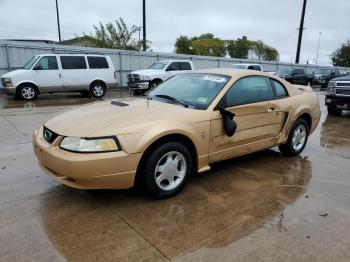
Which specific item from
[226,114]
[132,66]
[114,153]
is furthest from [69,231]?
[132,66]

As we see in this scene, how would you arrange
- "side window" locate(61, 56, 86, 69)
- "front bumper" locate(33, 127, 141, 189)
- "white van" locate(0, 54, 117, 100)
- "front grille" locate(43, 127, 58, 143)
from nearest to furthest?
"front bumper" locate(33, 127, 141, 189), "front grille" locate(43, 127, 58, 143), "white van" locate(0, 54, 117, 100), "side window" locate(61, 56, 86, 69)

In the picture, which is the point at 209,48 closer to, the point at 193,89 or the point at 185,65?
the point at 185,65

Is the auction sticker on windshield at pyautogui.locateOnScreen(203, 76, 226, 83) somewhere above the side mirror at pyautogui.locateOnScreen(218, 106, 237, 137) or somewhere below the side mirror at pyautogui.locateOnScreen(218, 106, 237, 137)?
above

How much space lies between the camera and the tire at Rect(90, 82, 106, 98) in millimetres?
14961

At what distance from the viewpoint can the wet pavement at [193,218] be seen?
285cm

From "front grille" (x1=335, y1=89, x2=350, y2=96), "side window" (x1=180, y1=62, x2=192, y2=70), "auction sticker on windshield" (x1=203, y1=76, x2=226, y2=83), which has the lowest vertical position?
"front grille" (x1=335, y1=89, x2=350, y2=96)

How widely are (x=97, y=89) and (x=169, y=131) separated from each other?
1217 cm

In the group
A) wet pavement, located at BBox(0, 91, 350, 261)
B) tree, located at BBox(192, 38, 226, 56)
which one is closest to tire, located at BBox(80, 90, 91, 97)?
wet pavement, located at BBox(0, 91, 350, 261)

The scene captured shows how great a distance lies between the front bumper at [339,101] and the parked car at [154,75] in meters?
7.70

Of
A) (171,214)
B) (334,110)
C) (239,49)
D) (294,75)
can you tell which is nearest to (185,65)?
(334,110)

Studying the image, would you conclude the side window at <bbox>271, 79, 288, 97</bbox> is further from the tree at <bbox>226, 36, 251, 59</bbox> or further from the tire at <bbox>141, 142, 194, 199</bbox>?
the tree at <bbox>226, 36, 251, 59</bbox>

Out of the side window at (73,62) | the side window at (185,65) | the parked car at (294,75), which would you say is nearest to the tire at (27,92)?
the side window at (73,62)

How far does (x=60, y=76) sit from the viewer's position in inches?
550

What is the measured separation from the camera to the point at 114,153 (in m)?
3.32
